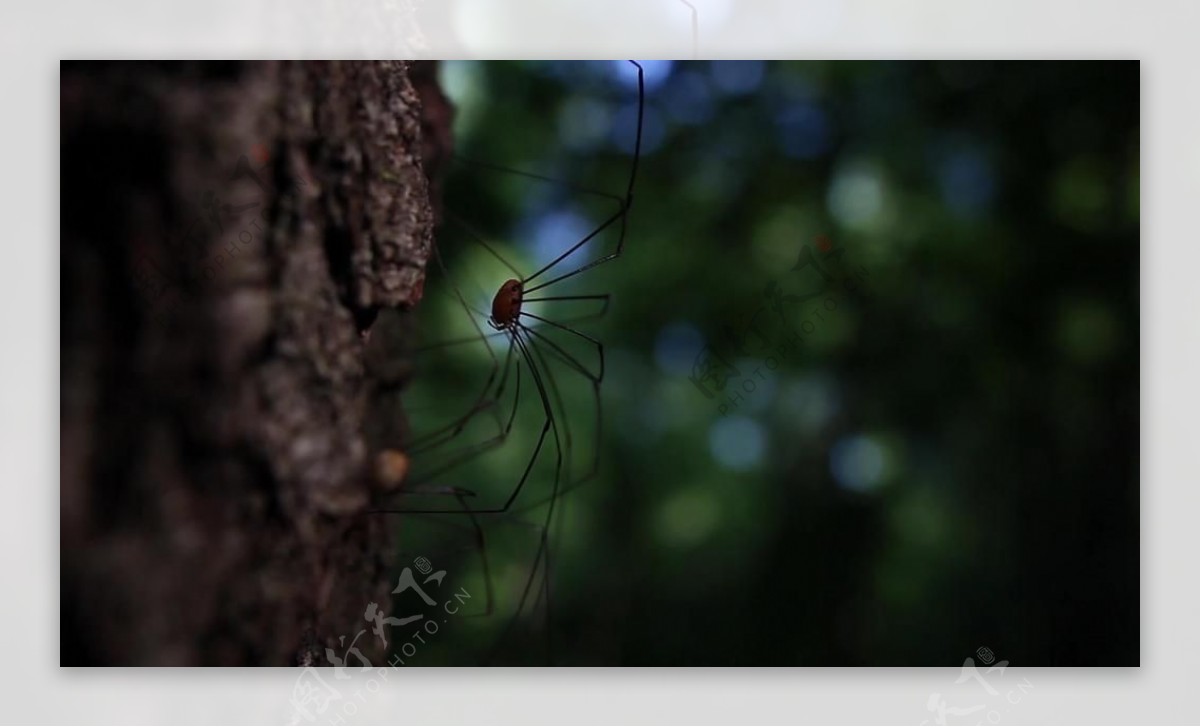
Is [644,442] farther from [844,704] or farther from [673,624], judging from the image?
[844,704]

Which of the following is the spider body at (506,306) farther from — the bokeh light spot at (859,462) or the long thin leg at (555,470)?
the bokeh light spot at (859,462)

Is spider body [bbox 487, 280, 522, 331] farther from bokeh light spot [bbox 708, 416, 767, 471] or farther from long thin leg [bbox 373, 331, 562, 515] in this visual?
bokeh light spot [bbox 708, 416, 767, 471]

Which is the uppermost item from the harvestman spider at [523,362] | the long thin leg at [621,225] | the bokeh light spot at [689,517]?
the long thin leg at [621,225]

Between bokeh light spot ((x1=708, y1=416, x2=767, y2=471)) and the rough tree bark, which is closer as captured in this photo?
the rough tree bark

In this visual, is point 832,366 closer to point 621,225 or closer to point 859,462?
point 859,462

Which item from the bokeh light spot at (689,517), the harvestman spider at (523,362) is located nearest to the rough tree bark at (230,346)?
the harvestman spider at (523,362)

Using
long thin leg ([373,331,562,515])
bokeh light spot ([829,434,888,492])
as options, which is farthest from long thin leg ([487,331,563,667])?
bokeh light spot ([829,434,888,492])

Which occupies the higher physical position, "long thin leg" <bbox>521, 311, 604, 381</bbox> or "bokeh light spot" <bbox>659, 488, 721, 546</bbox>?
"long thin leg" <bbox>521, 311, 604, 381</bbox>
